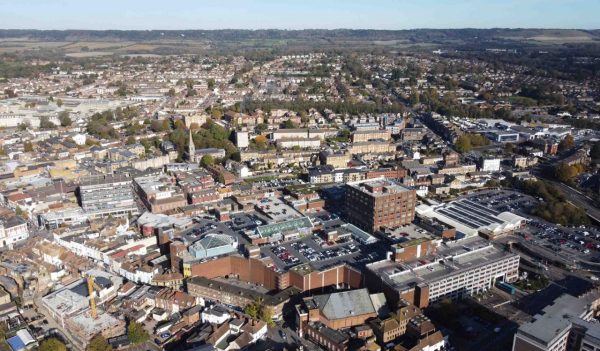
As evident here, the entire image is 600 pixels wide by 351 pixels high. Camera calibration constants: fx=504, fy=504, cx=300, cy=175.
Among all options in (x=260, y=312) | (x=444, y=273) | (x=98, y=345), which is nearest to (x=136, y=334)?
(x=98, y=345)

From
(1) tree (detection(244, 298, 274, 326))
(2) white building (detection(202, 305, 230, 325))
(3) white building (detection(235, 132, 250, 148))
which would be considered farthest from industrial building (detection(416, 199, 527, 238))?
(3) white building (detection(235, 132, 250, 148))

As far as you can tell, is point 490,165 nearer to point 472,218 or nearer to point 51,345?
point 472,218

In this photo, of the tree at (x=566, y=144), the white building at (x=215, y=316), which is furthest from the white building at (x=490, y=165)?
the white building at (x=215, y=316)

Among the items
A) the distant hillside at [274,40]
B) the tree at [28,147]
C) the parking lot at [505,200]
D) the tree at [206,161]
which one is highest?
the distant hillside at [274,40]

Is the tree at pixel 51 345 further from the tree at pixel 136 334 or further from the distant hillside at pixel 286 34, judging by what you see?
the distant hillside at pixel 286 34

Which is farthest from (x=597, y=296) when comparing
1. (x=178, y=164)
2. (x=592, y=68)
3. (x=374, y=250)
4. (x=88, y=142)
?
(x=592, y=68)

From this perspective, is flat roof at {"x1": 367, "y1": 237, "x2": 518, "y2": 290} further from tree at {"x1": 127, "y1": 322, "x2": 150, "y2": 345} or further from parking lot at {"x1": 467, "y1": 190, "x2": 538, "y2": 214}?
tree at {"x1": 127, "y1": 322, "x2": 150, "y2": 345}
